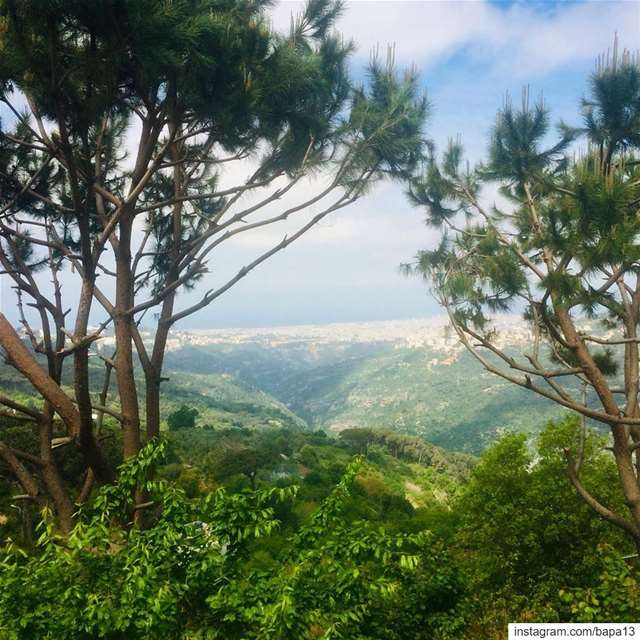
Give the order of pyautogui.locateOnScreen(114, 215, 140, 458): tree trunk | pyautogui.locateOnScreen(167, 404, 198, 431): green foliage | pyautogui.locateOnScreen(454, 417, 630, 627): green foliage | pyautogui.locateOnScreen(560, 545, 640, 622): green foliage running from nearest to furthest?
pyautogui.locateOnScreen(560, 545, 640, 622): green foliage → pyautogui.locateOnScreen(114, 215, 140, 458): tree trunk → pyautogui.locateOnScreen(454, 417, 630, 627): green foliage → pyautogui.locateOnScreen(167, 404, 198, 431): green foliage

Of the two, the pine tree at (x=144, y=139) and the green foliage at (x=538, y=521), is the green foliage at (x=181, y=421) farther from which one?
the pine tree at (x=144, y=139)

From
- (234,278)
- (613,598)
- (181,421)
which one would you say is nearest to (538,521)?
(613,598)

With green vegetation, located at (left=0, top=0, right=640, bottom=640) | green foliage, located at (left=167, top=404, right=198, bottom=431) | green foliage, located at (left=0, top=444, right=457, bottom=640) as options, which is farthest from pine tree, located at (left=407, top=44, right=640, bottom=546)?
green foliage, located at (left=167, top=404, right=198, bottom=431)

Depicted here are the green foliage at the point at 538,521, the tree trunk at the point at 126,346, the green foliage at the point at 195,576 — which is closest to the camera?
the green foliage at the point at 195,576

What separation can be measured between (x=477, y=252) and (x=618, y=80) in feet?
7.77

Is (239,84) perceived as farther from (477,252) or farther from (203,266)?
(477,252)

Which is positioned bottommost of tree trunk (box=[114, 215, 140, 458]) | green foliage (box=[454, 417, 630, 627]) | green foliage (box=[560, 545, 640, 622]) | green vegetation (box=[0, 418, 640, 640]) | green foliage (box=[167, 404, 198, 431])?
green foliage (box=[167, 404, 198, 431])

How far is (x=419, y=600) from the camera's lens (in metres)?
5.17

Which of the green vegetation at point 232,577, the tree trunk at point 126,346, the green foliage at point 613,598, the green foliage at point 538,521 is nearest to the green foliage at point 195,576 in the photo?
the green vegetation at point 232,577

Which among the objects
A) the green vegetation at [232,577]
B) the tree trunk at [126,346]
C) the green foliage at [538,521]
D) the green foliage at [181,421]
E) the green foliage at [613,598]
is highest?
the tree trunk at [126,346]

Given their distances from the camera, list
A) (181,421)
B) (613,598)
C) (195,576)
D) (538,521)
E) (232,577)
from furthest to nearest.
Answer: (181,421), (538,521), (613,598), (232,577), (195,576)

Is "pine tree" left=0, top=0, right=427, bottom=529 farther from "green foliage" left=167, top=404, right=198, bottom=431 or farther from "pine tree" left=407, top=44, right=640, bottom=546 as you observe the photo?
"green foliage" left=167, top=404, right=198, bottom=431

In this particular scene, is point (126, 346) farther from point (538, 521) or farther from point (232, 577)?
point (538, 521)

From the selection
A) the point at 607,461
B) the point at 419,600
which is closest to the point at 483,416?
the point at 607,461
